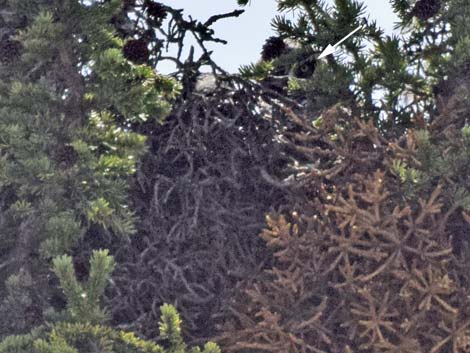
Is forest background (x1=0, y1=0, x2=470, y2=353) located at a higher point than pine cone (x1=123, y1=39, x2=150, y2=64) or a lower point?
lower

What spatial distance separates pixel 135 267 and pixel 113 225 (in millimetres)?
108

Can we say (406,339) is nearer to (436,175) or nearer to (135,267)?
(436,175)

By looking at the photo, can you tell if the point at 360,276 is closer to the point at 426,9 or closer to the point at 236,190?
the point at 236,190

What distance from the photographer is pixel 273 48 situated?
198cm

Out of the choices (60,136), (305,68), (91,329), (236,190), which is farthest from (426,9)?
(91,329)

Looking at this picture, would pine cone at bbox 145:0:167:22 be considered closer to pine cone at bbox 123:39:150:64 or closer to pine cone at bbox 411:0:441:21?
pine cone at bbox 123:39:150:64

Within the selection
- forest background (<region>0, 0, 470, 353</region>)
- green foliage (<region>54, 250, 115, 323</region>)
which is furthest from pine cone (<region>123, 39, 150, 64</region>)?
green foliage (<region>54, 250, 115, 323</region>)

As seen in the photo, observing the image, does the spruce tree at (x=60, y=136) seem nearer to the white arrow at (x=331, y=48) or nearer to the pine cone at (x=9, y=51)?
the pine cone at (x=9, y=51)

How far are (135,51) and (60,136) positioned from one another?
8.3 inches

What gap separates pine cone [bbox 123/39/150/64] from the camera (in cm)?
182

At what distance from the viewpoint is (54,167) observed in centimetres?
173

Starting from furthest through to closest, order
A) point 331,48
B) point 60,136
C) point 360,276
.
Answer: point 331,48 → point 60,136 → point 360,276

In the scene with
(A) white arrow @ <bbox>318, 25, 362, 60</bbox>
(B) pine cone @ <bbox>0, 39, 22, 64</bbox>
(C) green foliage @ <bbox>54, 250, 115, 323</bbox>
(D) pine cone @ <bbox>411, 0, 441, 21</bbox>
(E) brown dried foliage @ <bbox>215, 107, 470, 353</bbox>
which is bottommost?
(E) brown dried foliage @ <bbox>215, 107, 470, 353</bbox>

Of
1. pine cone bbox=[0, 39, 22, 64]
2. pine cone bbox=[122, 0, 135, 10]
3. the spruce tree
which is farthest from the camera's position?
pine cone bbox=[122, 0, 135, 10]
